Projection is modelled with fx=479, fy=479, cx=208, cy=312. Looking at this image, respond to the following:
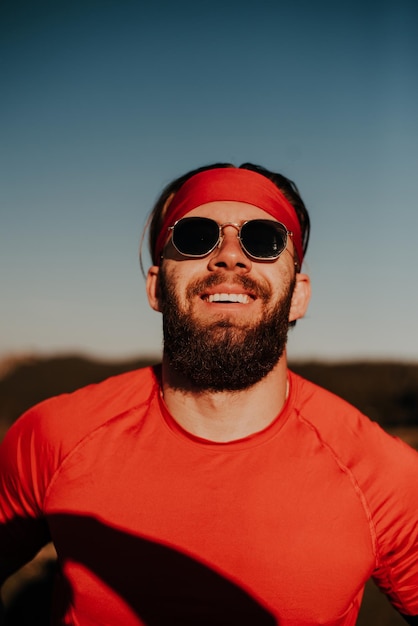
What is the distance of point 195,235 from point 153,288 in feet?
1.56

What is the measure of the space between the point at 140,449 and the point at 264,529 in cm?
62

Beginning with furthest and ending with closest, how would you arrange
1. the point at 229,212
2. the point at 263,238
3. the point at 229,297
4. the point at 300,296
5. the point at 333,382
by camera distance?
the point at 333,382 < the point at 300,296 < the point at 229,212 < the point at 263,238 < the point at 229,297

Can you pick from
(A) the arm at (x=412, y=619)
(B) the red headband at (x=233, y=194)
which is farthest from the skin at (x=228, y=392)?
(A) the arm at (x=412, y=619)

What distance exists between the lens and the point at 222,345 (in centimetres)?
215

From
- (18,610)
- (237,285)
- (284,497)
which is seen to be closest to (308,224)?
(237,285)

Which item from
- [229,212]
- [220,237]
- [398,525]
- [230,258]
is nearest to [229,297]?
[230,258]

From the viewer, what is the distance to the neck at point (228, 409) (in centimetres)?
216

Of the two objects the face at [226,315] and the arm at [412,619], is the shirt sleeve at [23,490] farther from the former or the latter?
the arm at [412,619]

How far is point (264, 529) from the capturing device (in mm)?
1914

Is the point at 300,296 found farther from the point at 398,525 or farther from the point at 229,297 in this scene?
the point at 398,525

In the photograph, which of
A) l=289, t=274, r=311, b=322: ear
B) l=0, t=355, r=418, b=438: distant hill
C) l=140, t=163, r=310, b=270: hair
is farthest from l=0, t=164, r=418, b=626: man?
l=0, t=355, r=418, b=438: distant hill

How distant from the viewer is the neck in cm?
216

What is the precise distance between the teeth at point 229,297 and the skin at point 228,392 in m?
0.02

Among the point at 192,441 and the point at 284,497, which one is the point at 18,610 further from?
the point at 284,497
